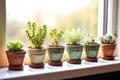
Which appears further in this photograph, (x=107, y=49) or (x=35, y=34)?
(x=107, y=49)

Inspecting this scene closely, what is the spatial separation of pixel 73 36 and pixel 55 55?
194 mm

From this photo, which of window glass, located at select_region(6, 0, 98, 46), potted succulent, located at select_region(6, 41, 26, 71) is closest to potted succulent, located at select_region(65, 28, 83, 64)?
window glass, located at select_region(6, 0, 98, 46)

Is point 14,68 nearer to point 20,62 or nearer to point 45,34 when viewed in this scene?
point 20,62

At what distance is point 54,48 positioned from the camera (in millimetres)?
1603

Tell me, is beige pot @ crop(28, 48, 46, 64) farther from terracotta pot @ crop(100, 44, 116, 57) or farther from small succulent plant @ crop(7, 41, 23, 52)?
terracotta pot @ crop(100, 44, 116, 57)

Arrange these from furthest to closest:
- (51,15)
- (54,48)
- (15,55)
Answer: (51,15) < (54,48) < (15,55)

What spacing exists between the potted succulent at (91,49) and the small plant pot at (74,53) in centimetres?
8

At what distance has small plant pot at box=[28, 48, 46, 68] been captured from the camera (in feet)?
5.07

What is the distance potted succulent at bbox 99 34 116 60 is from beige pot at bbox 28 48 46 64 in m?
0.51

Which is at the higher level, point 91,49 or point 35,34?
point 35,34

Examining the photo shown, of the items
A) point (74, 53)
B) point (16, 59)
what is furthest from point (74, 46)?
point (16, 59)

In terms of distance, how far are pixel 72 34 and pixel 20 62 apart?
0.42 meters

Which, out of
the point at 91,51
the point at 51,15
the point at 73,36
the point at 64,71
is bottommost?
the point at 64,71

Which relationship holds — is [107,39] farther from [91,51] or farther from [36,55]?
[36,55]
